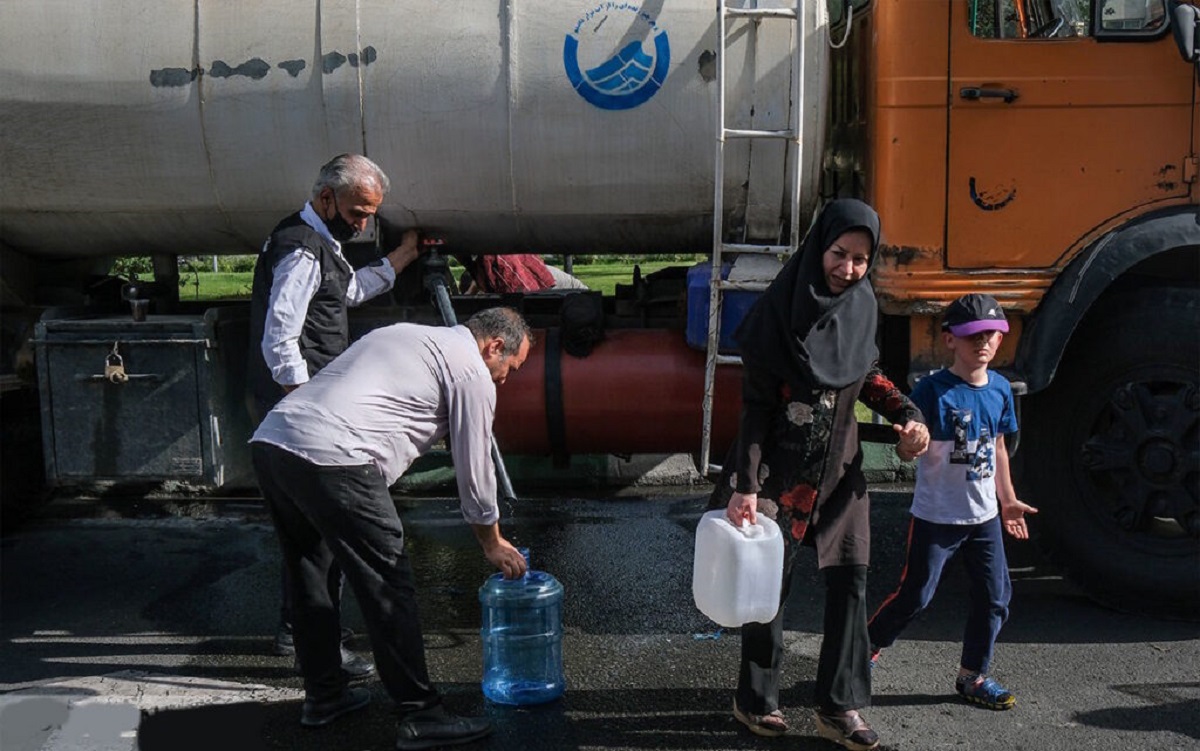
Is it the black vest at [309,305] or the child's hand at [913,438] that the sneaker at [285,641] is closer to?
the black vest at [309,305]

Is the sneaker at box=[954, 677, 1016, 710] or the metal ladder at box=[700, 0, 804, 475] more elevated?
the metal ladder at box=[700, 0, 804, 475]

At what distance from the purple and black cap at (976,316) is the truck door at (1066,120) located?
0.94m

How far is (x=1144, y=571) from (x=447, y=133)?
132 inches

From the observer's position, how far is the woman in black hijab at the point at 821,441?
138 inches

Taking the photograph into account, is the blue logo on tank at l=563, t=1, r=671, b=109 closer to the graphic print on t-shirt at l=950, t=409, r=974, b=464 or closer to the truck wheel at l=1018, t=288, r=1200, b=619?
the graphic print on t-shirt at l=950, t=409, r=974, b=464

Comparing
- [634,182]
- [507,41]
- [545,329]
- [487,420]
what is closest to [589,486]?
[545,329]

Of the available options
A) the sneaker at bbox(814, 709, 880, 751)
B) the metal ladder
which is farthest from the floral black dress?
the metal ladder

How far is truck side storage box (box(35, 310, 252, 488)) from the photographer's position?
507 cm

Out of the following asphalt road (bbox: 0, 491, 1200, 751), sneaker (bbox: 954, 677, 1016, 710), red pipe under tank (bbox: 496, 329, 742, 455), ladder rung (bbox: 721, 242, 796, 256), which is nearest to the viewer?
asphalt road (bbox: 0, 491, 1200, 751)

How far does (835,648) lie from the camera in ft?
12.1

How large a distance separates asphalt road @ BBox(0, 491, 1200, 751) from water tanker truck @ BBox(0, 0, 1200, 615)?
578mm

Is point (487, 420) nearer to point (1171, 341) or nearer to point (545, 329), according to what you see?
point (545, 329)

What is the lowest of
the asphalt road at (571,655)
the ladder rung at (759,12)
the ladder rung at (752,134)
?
the asphalt road at (571,655)

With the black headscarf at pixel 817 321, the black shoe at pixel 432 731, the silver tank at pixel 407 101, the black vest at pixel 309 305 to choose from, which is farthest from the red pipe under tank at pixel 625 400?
the black shoe at pixel 432 731
